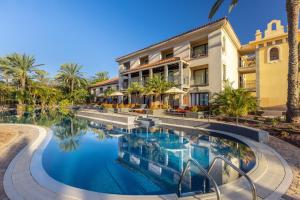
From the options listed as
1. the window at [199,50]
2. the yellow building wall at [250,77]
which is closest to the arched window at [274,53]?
the window at [199,50]

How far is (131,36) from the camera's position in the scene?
39.4 m

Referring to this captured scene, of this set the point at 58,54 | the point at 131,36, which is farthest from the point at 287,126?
the point at 58,54

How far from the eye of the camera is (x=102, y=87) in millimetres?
42062

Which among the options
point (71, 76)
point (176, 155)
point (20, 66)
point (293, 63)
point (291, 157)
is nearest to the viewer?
point (291, 157)

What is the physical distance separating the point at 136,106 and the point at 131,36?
2189 cm

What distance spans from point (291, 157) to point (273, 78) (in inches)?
663

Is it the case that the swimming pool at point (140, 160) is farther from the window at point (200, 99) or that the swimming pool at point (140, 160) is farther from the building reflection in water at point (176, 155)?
the window at point (200, 99)

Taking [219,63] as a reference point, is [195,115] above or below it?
below

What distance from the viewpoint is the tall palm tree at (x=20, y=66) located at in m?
33.4

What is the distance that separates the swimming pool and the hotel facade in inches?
401

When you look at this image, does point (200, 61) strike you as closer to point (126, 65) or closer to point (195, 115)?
point (195, 115)

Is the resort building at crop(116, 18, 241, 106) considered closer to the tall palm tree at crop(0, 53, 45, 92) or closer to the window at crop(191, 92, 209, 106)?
the window at crop(191, 92, 209, 106)

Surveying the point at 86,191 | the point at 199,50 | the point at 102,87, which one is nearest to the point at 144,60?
the point at 199,50

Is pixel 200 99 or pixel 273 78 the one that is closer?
pixel 273 78
